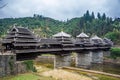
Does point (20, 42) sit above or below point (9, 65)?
above

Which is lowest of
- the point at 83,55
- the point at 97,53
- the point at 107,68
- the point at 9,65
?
the point at 107,68

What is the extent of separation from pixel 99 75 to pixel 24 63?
13602 millimetres

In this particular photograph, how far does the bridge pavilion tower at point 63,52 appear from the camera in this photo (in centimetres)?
5072

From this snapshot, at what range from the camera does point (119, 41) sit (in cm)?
9138

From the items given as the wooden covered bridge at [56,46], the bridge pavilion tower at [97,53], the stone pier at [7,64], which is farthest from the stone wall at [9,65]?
the bridge pavilion tower at [97,53]

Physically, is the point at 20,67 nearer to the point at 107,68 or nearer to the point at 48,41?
the point at 48,41

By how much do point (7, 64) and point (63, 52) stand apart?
21.7 m

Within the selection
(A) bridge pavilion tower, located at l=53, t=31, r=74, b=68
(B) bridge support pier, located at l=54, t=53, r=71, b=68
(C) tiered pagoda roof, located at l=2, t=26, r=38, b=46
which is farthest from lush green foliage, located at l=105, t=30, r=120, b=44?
(C) tiered pagoda roof, located at l=2, t=26, r=38, b=46

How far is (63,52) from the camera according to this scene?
51.8 metres

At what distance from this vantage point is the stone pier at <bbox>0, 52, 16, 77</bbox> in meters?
31.2

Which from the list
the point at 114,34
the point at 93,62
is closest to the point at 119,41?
the point at 114,34

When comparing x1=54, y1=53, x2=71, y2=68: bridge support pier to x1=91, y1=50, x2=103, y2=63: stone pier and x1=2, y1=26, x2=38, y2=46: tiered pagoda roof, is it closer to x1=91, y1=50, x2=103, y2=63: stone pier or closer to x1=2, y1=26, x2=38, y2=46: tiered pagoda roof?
x1=2, y1=26, x2=38, y2=46: tiered pagoda roof

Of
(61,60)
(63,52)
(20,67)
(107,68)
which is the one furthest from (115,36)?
(20,67)

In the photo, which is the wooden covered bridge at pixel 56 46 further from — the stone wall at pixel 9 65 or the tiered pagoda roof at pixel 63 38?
the stone wall at pixel 9 65
